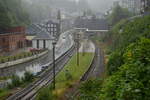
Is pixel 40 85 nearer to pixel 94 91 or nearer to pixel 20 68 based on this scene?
pixel 20 68

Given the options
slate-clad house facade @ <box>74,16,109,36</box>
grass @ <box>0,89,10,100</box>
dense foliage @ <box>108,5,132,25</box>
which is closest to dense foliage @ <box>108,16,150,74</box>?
grass @ <box>0,89,10,100</box>

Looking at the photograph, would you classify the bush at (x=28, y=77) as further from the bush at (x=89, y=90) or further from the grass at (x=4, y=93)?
the bush at (x=89, y=90)

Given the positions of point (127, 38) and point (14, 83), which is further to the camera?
point (127, 38)

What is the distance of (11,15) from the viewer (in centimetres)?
5503

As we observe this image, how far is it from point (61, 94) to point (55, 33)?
52.2 meters

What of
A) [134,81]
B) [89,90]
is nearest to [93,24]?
[89,90]

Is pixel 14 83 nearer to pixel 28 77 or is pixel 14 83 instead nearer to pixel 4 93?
pixel 28 77

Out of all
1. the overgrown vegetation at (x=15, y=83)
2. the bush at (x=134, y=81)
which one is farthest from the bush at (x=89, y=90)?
the overgrown vegetation at (x=15, y=83)

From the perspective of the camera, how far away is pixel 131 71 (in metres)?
7.17

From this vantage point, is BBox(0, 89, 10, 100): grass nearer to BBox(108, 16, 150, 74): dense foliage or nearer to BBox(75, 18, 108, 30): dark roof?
BBox(108, 16, 150, 74): dense foliage

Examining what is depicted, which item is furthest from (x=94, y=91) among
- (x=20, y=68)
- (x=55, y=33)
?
(x=55, y=33)

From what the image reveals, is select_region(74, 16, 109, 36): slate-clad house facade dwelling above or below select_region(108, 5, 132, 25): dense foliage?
below

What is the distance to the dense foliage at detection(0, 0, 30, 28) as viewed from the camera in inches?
1996

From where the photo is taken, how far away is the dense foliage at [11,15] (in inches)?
1996
